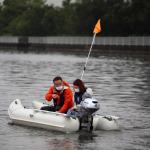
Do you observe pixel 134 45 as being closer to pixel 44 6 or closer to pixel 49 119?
pixel 44 6

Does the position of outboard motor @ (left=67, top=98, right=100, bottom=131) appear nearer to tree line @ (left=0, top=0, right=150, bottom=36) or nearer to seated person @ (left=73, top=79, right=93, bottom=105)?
seated person @ (left=73, top=79, right=93, bottom=105)

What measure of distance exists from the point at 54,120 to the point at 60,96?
37.9 inches

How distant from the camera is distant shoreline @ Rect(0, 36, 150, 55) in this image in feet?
350

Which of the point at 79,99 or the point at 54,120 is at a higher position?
the point at 79,99

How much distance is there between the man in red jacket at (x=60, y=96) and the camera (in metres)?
19.4

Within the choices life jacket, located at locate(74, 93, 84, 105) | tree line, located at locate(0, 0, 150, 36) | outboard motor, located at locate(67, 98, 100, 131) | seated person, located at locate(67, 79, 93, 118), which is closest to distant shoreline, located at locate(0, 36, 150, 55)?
tree line, located at locate(0, 0, 150, 36)

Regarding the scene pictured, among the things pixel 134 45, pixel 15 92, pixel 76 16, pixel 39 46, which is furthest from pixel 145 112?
pixel 39 46

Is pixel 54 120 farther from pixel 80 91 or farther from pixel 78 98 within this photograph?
pixel 80 91

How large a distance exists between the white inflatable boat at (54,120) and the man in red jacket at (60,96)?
0.48m

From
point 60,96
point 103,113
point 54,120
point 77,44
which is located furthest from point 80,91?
point 77,44

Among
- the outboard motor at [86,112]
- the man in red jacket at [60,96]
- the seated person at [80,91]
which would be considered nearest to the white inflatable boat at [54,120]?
the outboard motor at [86,112]

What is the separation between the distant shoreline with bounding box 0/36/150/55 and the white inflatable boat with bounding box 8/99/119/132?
77730mm

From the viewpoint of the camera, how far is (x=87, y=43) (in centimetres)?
12294

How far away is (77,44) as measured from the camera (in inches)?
5007
